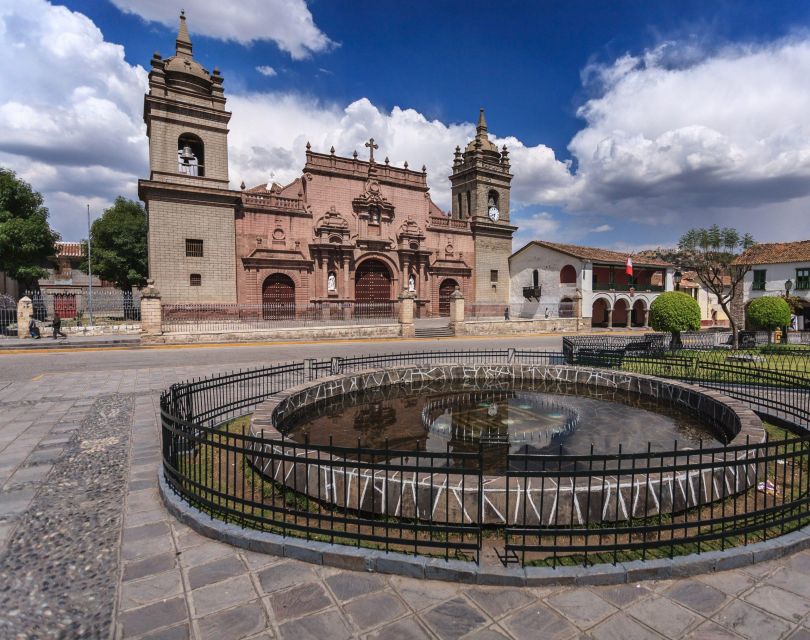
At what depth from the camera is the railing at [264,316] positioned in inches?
868

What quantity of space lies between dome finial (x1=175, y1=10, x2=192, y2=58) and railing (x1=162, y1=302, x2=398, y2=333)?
597 inches

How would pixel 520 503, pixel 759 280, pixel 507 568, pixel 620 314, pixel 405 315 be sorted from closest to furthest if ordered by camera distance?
pixel 507 568
pixel 520 503
pixel 405 315
pixel 759 280
pixel 620 314

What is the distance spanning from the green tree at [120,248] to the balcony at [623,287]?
38801 mm

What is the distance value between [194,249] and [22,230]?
10.9 metres

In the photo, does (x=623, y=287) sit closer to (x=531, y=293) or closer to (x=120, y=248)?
(x=531, y=293)

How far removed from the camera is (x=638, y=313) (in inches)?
1571

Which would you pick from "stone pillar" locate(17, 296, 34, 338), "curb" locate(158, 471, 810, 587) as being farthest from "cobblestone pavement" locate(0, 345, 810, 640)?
"stone pillar" locate(17, 296, 34, 338)

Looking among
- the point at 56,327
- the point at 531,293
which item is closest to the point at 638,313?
the point at 531,293

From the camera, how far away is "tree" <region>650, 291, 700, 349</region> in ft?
56.4

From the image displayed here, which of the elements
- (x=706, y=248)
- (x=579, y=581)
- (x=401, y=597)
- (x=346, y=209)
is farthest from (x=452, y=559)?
(x=346, y=209)

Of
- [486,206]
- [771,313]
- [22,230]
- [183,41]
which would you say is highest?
[183,41]

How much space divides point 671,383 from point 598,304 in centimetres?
3309

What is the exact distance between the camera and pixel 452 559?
358 cm

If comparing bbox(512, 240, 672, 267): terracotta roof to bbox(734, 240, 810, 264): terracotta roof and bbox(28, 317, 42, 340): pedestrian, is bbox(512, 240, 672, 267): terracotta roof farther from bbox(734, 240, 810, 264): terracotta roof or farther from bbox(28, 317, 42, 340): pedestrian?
bbox(28, 317, 42, 340): pedestrian
